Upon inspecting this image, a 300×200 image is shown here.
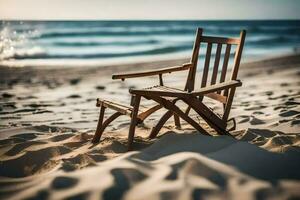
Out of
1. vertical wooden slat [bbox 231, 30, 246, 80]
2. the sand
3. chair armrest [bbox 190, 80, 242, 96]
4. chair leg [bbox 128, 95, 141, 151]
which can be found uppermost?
vertical wooden slat [bbox 231, 30, 246, 80]

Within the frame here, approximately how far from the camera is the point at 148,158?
346cm

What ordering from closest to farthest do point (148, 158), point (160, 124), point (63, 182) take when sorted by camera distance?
point (63, 182)
point (148, 158)
point (160, 124)

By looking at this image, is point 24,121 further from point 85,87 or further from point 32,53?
point 32,53

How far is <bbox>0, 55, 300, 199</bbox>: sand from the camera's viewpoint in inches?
110

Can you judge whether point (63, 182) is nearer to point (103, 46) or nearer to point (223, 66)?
point (223, 66)

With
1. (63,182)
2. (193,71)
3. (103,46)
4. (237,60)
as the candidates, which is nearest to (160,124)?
(193,71)

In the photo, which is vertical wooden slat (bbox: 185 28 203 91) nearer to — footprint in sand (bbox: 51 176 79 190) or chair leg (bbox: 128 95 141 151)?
chair leg (bbox: 128 95 141 151)

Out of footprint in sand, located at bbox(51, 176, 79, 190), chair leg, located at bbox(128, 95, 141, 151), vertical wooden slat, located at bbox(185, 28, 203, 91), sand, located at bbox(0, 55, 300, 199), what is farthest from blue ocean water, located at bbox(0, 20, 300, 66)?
footprint in sand, located at bbox(51, 176, 79, 190)

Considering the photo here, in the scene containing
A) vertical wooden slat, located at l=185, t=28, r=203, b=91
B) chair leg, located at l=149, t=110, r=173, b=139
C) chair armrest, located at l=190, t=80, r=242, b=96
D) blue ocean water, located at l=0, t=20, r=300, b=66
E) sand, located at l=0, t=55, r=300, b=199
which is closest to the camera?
sand, located at l=0, t=55, r=300, b=199

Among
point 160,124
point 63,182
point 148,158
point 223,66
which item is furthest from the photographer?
point 223,66

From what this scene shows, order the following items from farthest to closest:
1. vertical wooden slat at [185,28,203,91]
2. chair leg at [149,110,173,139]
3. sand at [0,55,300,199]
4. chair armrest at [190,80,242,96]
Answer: vertical wooden slat at [185,28,203,91], chair leg at [149,110,173,139], chair armrest at [190,80,242,96], sand at [0,55,300,199]

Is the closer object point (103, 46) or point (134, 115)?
point (134, 115)

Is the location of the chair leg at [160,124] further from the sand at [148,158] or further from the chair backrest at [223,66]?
the chair backrest at [223,66]

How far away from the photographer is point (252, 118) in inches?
215
